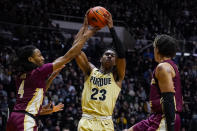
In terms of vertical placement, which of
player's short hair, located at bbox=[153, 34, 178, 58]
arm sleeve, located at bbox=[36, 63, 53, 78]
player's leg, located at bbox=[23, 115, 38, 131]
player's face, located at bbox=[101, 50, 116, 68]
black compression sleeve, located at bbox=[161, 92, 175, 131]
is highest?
player's short hair, located at bbox=[153, 34, 178, 58]

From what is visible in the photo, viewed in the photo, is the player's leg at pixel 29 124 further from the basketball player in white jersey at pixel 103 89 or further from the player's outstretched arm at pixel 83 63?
the player's outstretched arm at pixel 83 63

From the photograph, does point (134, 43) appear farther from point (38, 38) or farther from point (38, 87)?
point (38, 87)

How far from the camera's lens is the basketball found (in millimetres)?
4820

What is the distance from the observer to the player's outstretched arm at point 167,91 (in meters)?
3.47

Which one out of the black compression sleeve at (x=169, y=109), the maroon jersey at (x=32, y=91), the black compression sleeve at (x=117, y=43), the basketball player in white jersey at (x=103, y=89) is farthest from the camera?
the black compression sleeve at (x=117, y=43)

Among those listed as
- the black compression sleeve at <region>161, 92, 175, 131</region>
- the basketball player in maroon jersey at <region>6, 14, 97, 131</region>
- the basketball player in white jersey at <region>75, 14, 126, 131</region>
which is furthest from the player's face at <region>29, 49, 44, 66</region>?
the black compression sleeve at <region>161, 92, 175, 131</region>

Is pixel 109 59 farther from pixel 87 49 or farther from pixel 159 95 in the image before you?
pixel 87 49

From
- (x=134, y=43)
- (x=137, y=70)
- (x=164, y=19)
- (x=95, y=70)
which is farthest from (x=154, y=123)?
(x=164, y=19)

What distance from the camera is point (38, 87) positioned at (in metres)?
4.17

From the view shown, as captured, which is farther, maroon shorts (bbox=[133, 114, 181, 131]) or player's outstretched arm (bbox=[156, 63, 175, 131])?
maroon shorts (bbox=[133, 114, 181, 131])

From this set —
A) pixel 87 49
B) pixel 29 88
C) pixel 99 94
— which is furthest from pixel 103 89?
pixel 87 49

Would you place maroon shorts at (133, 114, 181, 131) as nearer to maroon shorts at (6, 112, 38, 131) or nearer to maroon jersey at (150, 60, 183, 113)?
maroon jersey at (150, 60, 183, 113)

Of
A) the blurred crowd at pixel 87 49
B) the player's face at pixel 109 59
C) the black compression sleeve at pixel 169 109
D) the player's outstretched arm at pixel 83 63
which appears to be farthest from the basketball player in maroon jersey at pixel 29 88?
the blurred crowd at pixel 87 49

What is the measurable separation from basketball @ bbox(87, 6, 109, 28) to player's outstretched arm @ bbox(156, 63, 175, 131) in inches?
59.7
